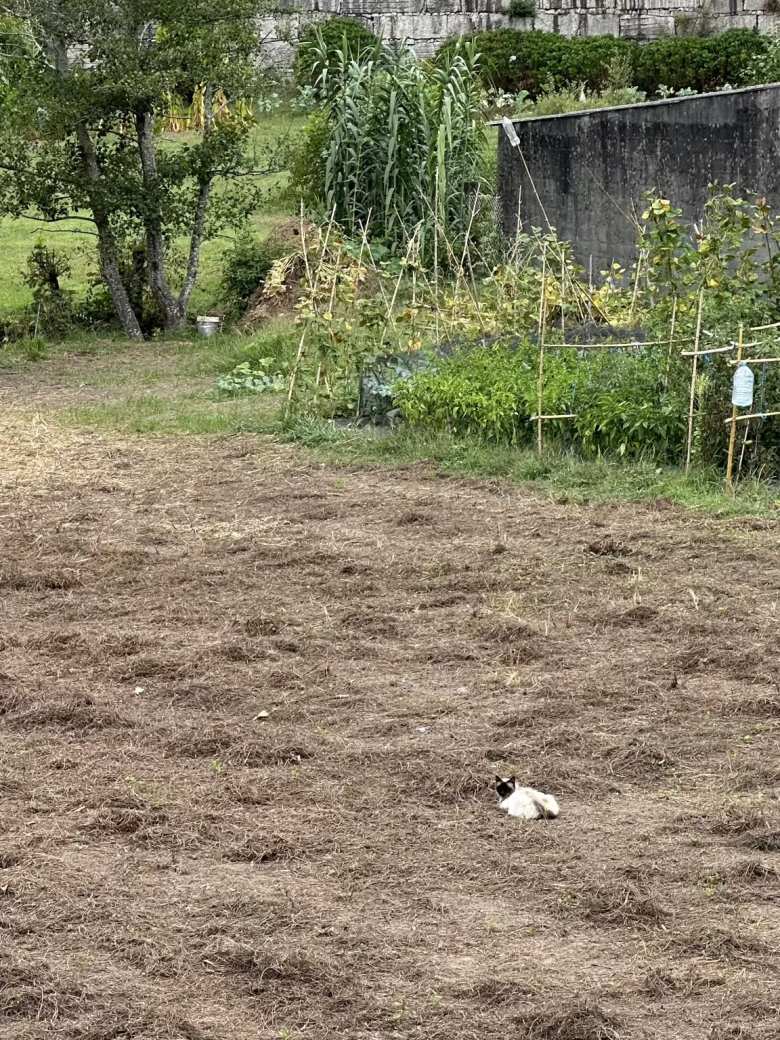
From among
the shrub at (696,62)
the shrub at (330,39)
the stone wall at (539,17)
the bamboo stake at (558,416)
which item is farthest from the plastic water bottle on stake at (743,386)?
the stone wall at (539,17)

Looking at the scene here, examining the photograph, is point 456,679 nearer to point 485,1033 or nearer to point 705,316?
point 485,1033

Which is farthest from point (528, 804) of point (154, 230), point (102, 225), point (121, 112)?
point (121, 112)

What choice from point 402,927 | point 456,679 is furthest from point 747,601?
point 402,927

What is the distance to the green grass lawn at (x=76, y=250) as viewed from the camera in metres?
16.1

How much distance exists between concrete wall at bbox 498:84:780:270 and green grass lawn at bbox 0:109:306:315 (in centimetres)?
268

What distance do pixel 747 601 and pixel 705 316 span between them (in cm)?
254

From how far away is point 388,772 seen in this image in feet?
16.0

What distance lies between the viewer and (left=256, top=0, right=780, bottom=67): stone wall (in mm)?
26219

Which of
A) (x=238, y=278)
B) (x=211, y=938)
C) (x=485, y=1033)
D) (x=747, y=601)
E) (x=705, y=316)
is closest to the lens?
(x=485, y=1033)

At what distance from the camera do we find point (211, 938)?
12.5ft

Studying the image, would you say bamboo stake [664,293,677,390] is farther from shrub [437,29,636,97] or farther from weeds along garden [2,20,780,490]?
shrub [437,29,636,97]

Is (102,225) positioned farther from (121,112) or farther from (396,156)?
(396,156)

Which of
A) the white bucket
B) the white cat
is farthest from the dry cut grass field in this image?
the white bucket

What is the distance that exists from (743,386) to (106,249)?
28.0ft
